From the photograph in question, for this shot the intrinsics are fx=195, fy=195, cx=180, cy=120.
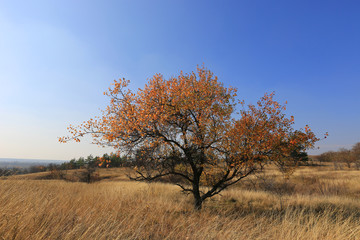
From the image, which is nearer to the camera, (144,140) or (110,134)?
(110,134)

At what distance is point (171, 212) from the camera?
8.99m

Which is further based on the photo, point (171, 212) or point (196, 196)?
point (196, 196)

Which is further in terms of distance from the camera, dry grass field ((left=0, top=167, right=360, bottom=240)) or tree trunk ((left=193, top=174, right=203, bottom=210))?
tree trunk ((left=193, top=174, right=203, bottom=210))

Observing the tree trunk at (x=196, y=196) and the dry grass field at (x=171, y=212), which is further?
the tree trunk at (x=196, y=196)

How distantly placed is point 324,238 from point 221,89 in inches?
305

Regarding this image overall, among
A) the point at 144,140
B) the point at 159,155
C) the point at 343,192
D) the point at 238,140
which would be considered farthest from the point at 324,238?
the point at 343,192

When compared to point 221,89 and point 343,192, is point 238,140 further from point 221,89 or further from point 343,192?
point 343,192

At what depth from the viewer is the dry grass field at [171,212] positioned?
4768 mm

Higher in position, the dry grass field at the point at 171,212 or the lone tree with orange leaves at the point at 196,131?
the lone tree with orange leaves at the point at 196,131

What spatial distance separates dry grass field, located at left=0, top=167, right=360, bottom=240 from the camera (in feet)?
15.6

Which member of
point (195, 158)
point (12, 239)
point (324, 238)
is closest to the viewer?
point (12, 239)

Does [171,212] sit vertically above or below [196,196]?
below

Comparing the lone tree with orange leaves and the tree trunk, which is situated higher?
the lone tree with orange leaves

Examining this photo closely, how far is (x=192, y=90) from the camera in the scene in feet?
34.2
